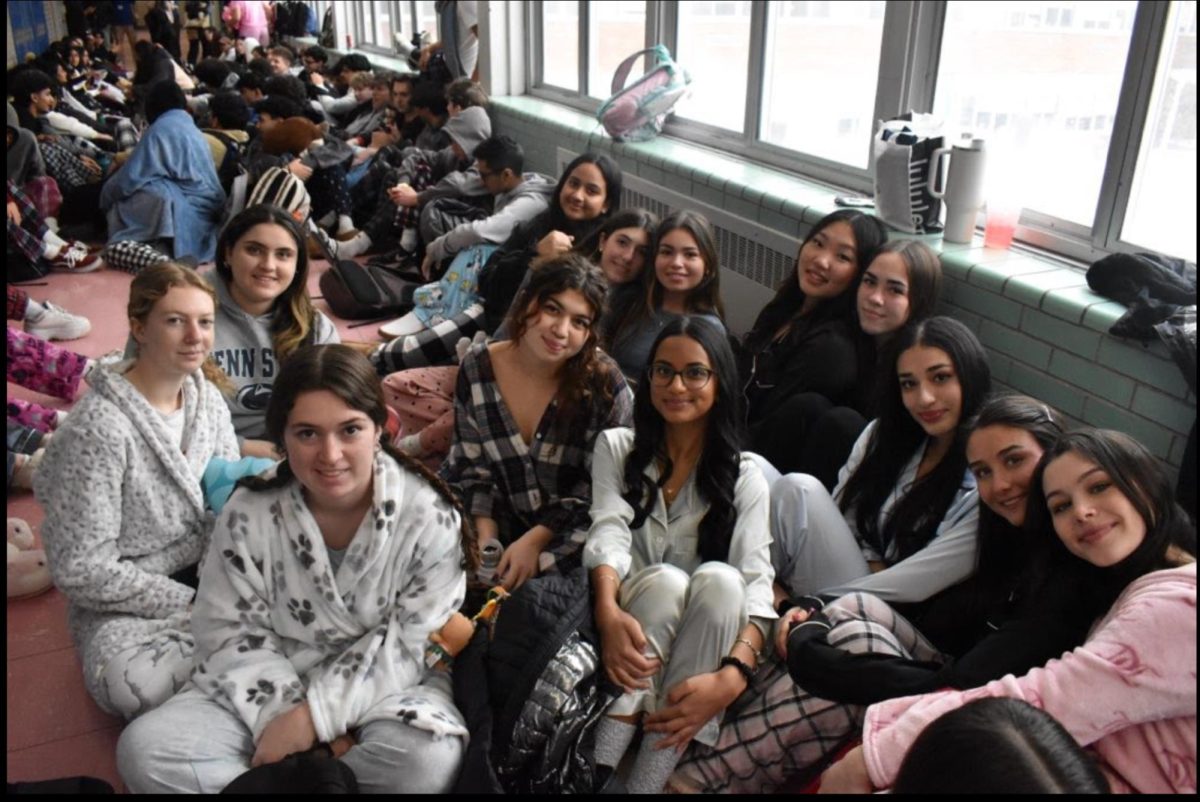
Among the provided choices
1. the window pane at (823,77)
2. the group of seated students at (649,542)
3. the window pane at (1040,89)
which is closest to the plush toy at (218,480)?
the group of seated students at (649,542)

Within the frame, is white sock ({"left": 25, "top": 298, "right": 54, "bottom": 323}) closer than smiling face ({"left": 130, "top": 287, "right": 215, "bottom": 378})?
No

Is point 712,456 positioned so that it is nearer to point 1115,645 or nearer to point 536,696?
point 536,696

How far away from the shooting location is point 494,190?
433 centimetres

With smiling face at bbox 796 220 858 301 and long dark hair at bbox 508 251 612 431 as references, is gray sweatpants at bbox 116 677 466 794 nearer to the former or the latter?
long dark hair at bbox 508 251 612 431

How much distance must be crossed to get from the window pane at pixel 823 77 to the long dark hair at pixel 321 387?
2.18 meters

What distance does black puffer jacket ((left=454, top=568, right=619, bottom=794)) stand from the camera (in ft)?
5.06

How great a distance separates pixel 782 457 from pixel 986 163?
38.7 inches

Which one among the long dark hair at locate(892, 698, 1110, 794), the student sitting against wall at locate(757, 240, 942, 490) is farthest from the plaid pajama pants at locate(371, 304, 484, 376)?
the long dark hair at locate(892, 698, 1110, 794)

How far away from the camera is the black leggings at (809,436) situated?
7.48ft

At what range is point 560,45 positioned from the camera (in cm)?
538

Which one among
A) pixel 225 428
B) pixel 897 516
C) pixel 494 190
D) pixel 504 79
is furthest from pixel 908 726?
pixel 504 79

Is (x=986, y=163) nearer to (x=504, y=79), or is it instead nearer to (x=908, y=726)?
(x=908, y=726)

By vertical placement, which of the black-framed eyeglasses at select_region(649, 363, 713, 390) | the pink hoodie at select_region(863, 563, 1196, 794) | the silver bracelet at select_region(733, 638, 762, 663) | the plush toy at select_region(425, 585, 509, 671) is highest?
the black-framed eyeglasses at select_region(649, 363, 713, 390)

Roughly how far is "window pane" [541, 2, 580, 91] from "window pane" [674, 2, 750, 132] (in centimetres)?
104
